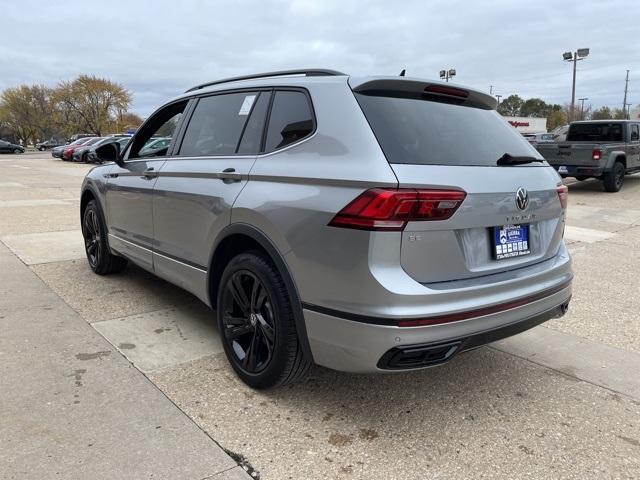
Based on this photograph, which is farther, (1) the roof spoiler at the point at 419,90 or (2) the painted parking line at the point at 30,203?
(2) the painted parking line at the point at 30,203

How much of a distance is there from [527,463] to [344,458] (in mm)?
872

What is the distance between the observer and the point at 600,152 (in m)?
13.5

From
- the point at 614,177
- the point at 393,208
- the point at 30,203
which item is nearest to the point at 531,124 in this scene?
the point at 614,177

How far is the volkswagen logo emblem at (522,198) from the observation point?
9.21 ft

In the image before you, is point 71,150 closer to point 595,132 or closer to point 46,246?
point 46,246

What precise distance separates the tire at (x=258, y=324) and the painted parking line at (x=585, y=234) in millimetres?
6618

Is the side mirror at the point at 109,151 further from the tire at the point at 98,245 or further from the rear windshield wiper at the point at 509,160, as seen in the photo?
Answer: the rear windshield wiper at the point at 509,160

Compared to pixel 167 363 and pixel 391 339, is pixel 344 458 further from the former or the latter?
pixel 167 363

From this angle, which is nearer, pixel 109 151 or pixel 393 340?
pixel 393 340

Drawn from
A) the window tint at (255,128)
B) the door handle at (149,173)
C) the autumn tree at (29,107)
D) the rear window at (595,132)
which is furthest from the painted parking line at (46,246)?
the autumn tree at (29,107)

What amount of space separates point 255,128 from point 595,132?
14442 mm

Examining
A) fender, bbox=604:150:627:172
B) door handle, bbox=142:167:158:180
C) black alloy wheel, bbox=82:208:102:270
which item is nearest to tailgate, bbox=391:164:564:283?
door handle, bbox=142:167:158:180

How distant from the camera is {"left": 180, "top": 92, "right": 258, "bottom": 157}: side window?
351 cm

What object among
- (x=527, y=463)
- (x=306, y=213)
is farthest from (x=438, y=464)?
(x=306, y=213)
